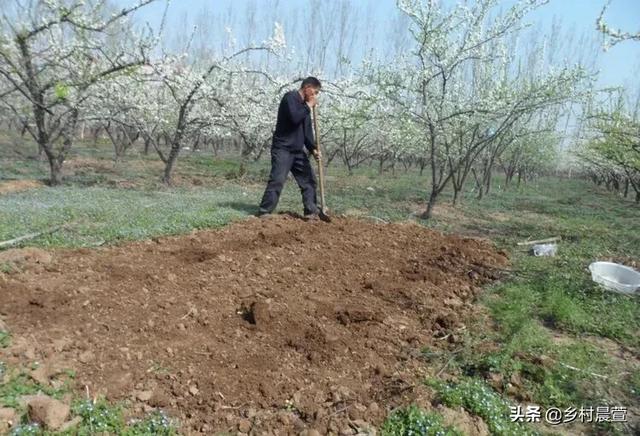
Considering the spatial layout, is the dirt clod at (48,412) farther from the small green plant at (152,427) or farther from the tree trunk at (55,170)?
the tree trunk at (55,170)

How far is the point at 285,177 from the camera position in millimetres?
7637

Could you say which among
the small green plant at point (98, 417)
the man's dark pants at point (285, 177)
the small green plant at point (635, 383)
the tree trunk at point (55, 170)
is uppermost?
the man's dark pants at point (285, 177)

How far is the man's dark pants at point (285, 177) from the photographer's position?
7570 millimetres

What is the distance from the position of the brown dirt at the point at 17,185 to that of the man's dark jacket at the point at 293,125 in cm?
516

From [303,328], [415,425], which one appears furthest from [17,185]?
[415,425]

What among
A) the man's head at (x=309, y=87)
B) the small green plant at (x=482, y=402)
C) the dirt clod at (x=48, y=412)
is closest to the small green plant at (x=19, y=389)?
the dirt clod at (x=48, y=412)

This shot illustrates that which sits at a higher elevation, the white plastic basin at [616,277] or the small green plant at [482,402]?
the white plastic basin at [616,277]

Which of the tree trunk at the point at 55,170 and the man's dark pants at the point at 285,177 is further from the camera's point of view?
the tree trunk at the point at 55,170

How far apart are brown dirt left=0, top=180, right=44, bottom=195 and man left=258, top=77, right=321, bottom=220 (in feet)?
16.3

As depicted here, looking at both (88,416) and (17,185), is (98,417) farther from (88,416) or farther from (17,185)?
(17,185)

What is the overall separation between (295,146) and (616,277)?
4750 millimetres

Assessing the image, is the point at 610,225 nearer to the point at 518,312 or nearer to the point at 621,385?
the point at 518,312

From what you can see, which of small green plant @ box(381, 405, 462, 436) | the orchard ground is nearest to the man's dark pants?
the orchard ground

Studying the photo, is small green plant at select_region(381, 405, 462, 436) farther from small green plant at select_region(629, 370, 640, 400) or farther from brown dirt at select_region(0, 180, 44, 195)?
brown dirt at select_region(0, 180, 44, 195)
